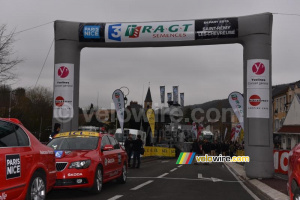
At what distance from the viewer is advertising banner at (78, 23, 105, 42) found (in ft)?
50.6

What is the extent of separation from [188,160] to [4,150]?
24.7 m

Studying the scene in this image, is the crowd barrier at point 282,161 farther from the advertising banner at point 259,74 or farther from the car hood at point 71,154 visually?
the car hood at point 71,154

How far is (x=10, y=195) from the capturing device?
558 cm

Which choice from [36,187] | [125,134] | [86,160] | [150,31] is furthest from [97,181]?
[125,134]

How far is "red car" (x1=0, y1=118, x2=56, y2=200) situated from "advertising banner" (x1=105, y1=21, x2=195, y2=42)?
8.99 meters

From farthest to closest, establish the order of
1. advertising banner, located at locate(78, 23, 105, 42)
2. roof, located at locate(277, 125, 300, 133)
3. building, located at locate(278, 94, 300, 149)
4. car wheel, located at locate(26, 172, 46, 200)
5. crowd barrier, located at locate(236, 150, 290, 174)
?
building, located at locate(278, 94, 300, 149), roof, located at locate(277, 125, 300, 133), crowd barrier, located at locate(236, 150, 290, 174), advertising banner, located at locate(78, 23, 105, 42), car wheel, located at locate(26, 172, 46, 200)

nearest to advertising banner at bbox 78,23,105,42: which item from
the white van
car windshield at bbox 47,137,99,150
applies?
car windshield at bbox 47,137,99,150

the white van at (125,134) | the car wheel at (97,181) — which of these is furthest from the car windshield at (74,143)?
the white van at (125,134)

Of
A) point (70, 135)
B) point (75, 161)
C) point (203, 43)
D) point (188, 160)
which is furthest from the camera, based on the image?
point (188, 160)

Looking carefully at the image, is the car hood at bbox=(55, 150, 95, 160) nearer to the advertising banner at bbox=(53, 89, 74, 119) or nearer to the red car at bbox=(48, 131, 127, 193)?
the red car at bbox=(48, 131, 127, 193)

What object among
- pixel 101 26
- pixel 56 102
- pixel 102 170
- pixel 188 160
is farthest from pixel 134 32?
pixel 188 160

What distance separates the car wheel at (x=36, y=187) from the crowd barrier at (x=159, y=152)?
2755 centimetres

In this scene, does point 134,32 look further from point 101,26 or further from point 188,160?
point 188,160

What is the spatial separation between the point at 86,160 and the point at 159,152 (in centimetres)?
2770
